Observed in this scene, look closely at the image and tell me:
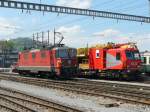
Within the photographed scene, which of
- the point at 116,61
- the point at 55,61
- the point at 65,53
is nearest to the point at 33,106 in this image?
the point at 55,61

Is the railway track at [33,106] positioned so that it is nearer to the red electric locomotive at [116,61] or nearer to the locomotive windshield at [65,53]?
the locomotive windshield at [65,53]

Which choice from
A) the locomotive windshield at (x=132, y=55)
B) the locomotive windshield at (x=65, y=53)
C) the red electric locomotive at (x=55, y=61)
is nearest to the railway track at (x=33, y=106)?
the red electric locomotive at (x=55, y=61)

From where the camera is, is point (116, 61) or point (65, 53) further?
point (65, 53)

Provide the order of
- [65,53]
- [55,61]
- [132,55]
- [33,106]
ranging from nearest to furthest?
[33,106], [132,55], [55,61], [65,53]

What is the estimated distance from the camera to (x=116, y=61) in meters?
34.4

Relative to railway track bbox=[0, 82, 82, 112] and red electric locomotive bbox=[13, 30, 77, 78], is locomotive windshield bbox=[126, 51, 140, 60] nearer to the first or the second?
red electric locomotive bbox=[13, 30, 77, 78]

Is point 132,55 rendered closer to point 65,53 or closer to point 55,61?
point 65,53

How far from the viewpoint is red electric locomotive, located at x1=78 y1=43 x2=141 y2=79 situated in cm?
3369

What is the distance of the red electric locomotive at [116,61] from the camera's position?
33.7 m

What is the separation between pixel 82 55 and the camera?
130ft

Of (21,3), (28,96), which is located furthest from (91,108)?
(21,3)

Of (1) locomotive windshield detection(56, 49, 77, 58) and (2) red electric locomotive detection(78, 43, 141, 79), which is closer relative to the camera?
(2) red electric locomotive detection(78, 43, 141, 79)

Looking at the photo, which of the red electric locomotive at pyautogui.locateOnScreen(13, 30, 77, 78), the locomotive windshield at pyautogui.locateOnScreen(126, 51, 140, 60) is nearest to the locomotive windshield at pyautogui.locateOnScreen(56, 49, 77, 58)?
the red electric locomotive at pyautogui.locateOnScreen(13, 30, 77, 78)

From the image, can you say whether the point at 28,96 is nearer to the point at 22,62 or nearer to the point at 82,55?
the point at 82,55
